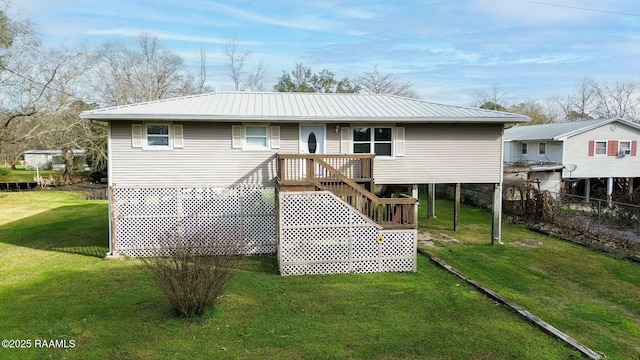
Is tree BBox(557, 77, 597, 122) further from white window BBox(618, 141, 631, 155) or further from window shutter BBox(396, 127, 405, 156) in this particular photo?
window shutter BBox(396, 127, 405, 156)

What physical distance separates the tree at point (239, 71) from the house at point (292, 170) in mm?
30286

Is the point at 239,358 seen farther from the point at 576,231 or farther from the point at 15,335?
the point at 576,231

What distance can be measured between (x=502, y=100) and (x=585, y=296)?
49718mm

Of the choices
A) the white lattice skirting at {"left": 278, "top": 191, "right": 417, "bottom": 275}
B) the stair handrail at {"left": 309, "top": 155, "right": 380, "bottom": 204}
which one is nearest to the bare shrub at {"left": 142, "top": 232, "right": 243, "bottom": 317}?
the white lattice skirting at {"left": 278, "top": 191, "right": 417, "bottom": 275}

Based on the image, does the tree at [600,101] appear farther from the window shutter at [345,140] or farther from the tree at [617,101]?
the window shutter at [345,140]

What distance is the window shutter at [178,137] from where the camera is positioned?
11.6m

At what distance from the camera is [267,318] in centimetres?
682

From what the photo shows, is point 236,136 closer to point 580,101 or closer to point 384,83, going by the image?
point 384,83

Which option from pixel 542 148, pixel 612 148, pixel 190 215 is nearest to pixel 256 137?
pixel 190 215

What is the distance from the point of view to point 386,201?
981 centimetres

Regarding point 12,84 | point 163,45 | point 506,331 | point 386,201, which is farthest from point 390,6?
point 163,45

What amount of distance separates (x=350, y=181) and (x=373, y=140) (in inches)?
110

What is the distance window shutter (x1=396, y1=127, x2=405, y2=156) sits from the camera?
12.5 meters

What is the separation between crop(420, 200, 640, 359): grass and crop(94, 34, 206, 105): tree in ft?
98.6
